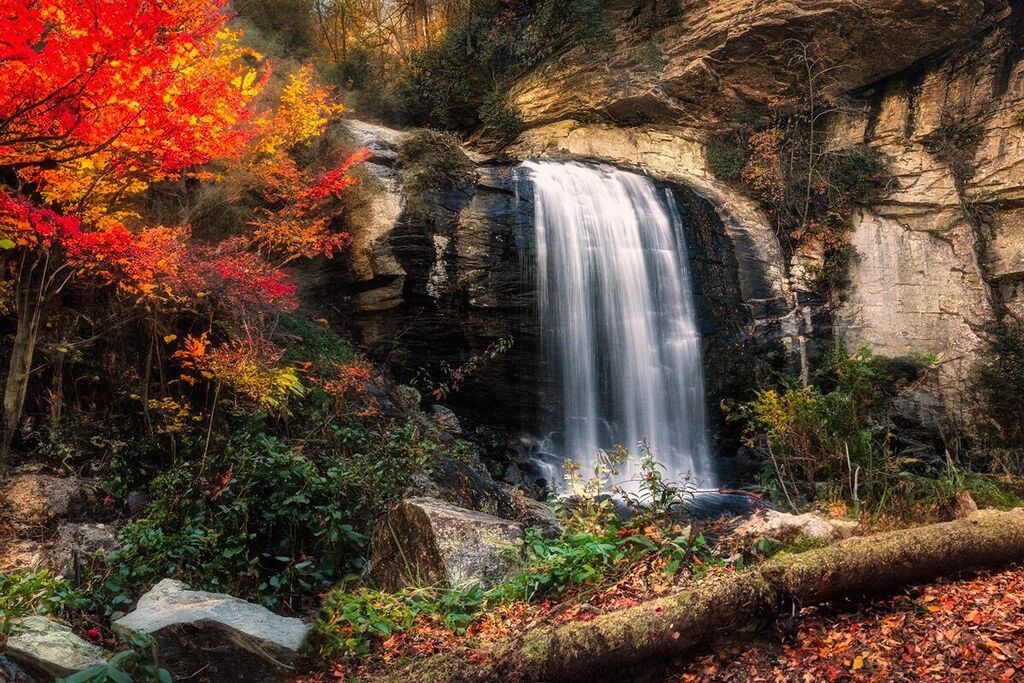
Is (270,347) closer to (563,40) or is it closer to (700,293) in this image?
(700,293)

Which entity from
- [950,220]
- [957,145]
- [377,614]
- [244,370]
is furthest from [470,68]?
[377,614]

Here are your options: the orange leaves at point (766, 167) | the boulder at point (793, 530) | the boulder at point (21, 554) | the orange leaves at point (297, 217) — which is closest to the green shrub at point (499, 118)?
the orange leaves at point (766, 167)

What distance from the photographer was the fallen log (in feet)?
8.75

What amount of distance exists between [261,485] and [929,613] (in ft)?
14.9

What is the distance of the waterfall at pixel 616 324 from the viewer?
11.4 meters

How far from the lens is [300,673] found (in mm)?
2988

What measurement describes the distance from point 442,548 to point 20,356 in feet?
16.5

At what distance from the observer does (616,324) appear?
11836 millimetres

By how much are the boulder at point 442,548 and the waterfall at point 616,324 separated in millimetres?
7070

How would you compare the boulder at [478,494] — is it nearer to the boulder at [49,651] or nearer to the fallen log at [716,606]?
the boulder at [49,651]

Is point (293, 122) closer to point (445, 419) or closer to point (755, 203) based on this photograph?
point (445, 419)

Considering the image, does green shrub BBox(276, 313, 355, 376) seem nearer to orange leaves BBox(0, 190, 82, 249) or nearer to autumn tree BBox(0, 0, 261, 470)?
autumn tree BBox(0, 0, 261, 470)

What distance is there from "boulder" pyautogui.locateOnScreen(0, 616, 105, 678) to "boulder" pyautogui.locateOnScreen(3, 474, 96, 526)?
9.93 ft

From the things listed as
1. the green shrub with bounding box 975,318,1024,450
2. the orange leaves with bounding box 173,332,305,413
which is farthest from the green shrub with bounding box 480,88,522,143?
the green shrub with bounding box 975,318,1024,450
